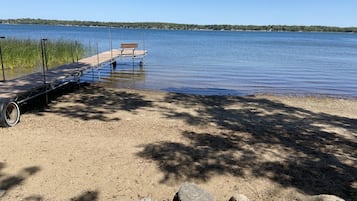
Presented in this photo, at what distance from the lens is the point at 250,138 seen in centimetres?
700

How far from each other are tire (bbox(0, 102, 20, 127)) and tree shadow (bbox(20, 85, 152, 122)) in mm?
1152

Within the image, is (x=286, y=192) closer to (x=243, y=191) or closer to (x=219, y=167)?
(x=243, y=191)

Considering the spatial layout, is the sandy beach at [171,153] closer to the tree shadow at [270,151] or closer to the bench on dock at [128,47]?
the tree shadow at [270,151]

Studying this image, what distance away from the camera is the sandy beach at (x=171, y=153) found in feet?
15.6

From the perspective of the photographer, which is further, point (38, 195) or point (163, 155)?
point (163, 155)

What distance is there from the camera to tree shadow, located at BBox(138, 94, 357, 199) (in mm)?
5152

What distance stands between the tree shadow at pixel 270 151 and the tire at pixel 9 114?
9.78 feet

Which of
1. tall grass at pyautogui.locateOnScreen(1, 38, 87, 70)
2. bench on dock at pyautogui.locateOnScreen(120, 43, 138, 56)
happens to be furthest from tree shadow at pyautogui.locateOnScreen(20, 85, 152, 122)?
bench on dock at pyautogui.locateOnScreen(120, 43, 138, 56)

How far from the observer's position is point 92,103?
10.0 metres

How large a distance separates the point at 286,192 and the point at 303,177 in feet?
1.99

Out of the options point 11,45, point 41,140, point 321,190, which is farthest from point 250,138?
point 11,45

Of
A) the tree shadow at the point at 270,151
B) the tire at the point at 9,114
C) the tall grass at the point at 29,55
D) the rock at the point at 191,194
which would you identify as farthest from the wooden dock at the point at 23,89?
the tall grass at the point at 29,55

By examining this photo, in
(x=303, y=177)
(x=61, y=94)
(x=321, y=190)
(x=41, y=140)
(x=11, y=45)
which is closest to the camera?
(x=321, y=190)

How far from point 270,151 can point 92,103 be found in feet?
18.8
